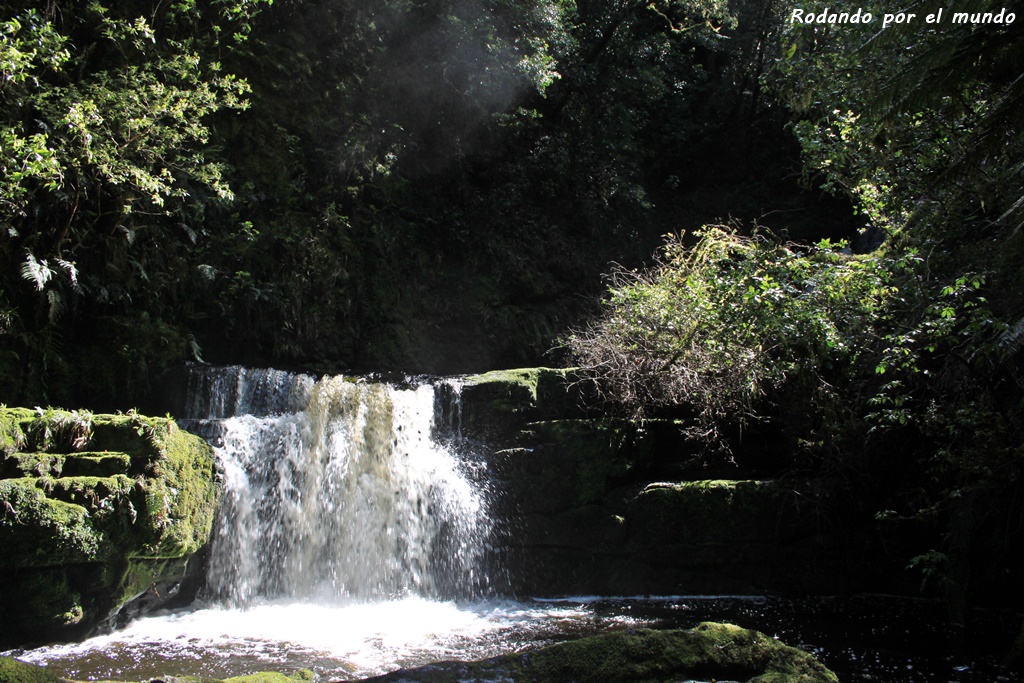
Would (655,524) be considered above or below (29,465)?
below

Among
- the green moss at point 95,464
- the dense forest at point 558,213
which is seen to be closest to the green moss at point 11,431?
the green moss at point 95,464

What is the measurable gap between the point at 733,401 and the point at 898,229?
261 cm

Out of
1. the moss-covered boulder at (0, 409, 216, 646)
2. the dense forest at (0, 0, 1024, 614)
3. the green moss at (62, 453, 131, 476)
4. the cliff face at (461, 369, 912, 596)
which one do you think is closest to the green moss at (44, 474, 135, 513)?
the moss-covered boulder at (0, 409, 216, 646)

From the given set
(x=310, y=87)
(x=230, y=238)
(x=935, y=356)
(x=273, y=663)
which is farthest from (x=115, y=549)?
(x=310, y=87)

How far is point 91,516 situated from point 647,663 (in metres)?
5.06

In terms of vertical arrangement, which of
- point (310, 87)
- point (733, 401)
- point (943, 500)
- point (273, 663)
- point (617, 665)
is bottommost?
point (273, 663)

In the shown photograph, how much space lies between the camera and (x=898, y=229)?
27.2 feet

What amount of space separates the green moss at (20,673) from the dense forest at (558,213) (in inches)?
159

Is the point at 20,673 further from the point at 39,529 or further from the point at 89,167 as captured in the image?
the point at 89,167

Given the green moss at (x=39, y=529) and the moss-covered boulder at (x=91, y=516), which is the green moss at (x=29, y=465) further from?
the green moss at (x=39, y=529)

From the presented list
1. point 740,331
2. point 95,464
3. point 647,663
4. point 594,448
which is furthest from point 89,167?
point 647,663

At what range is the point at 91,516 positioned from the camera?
658cm

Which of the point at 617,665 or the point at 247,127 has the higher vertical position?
the point at 247,127

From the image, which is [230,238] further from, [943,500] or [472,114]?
[943,500]
